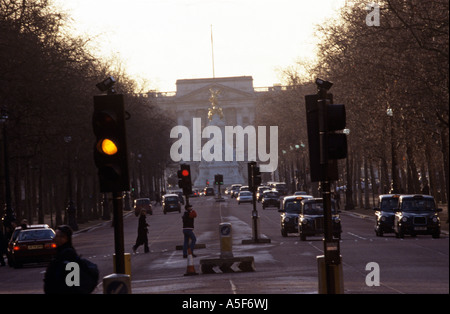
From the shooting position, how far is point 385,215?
45031mm

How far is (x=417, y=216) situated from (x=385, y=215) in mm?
3961

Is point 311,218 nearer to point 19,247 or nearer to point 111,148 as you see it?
point 19,247

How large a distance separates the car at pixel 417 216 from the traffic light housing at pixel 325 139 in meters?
27.4

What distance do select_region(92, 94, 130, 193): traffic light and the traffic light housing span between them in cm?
246

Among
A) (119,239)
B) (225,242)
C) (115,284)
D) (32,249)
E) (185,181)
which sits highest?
(185,181)

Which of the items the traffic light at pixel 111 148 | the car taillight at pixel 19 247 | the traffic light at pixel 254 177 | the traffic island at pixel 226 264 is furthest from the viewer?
the traffic light at pixel 254 177

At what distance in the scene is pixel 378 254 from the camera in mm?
32500

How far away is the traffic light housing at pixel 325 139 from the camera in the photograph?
13953 mm

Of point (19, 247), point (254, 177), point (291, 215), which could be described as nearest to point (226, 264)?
point (19, 247)

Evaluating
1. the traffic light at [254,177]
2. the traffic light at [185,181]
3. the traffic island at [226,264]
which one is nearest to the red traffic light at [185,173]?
the traffic light at [185,181]

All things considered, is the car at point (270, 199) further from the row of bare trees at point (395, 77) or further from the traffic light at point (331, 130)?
the traffic light at point (331, 130)
